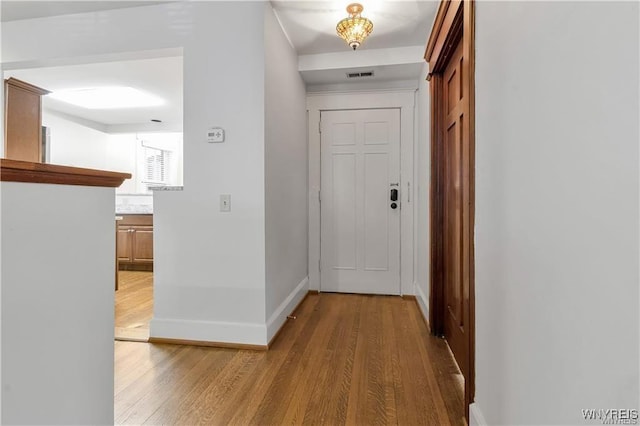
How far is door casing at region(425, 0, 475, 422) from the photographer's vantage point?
4.57 ft

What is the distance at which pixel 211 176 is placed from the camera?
2.26 metres

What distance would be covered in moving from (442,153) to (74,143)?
5.68 metres

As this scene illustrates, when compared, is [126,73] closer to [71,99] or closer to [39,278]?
[71,99]

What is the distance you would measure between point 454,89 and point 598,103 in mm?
1607

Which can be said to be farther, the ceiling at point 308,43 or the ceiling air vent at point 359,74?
the ceiling air vent at point 359,74

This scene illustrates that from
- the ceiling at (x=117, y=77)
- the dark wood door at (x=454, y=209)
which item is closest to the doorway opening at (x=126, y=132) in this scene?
the ceiling at (x=117, y=77)

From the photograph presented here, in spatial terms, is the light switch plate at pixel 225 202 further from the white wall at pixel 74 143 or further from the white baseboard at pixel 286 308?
the white wall at pixel 74 143

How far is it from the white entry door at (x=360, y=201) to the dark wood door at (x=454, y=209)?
3.41ft

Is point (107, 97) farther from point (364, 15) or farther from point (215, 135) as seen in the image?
→ point (364, 15)

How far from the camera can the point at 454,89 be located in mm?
2074

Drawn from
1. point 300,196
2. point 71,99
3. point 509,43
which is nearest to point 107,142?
point 71,99

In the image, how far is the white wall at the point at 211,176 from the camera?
2.19m

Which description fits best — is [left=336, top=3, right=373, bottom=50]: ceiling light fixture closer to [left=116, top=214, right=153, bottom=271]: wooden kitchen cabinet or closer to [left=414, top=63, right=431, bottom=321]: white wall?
[left=414, top=63, right=431, bottom=321]: white wall

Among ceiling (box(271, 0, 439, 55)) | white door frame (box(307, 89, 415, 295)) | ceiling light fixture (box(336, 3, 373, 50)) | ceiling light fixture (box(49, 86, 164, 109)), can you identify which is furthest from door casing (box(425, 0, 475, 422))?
ceiling light fixture (box(49, 86, 164, 109))
